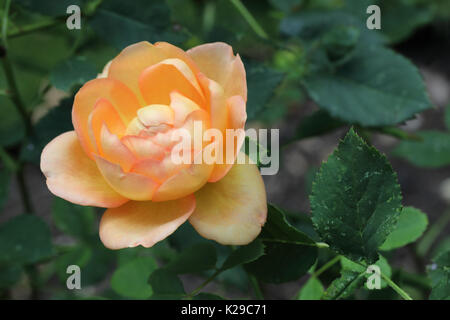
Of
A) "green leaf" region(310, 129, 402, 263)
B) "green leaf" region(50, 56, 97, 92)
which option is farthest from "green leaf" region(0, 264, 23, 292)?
"green leaf" region(310, 129, 402, 263)

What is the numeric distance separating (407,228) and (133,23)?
41 cm

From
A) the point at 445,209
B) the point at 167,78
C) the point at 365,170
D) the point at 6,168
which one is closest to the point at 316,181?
the point at 365,170

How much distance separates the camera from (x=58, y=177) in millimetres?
427

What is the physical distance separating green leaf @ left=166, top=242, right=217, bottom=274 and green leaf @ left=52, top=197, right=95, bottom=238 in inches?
16.4

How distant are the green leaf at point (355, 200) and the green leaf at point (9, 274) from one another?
0.52 m

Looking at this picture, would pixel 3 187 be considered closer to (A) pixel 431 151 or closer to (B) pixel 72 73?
(B) pixel 72 73

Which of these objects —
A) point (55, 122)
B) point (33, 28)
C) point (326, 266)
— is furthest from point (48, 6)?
point (326, 266)

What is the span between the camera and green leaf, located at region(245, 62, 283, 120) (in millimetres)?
626

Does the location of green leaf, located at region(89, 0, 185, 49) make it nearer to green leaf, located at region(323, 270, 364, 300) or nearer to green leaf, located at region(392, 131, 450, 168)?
green leaf, located at region(323, 270, 364, 300)

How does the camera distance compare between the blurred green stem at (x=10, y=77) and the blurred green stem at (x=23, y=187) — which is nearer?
the blurred green stem at (x=10, y=77)

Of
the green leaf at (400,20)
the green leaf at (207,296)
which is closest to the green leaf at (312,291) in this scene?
the green leaf at (207,296)

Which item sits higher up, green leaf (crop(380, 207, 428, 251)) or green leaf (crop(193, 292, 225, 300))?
green leaf (crop(380, 207, 428, 251))

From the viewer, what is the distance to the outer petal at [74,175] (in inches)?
16.4

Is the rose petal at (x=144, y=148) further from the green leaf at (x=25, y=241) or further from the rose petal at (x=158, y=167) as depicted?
the green leaf at (x=25, y=241)
